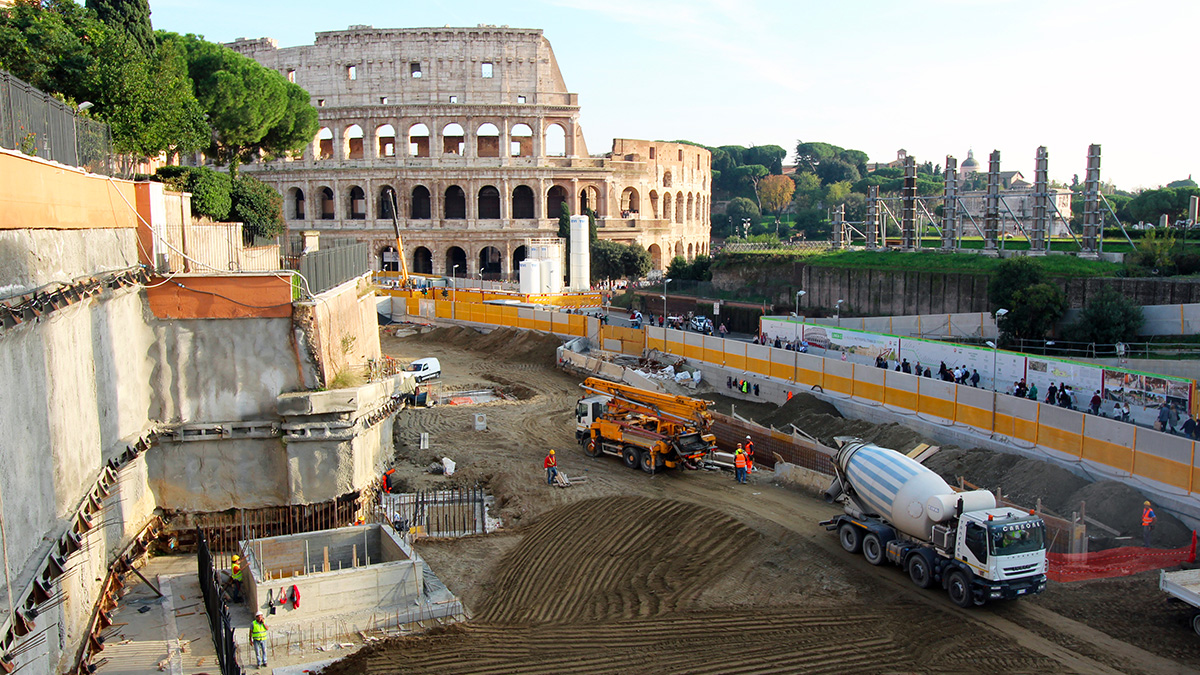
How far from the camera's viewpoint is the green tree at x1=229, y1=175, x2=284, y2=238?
31.8 meters

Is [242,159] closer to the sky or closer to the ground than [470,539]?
closer to the sky

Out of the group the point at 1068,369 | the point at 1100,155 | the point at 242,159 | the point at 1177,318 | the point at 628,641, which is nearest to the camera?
the point at 628,641

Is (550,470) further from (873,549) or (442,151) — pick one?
(442,151)

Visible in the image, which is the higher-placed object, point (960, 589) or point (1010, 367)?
point (1010, 367)

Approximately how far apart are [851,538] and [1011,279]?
2134cm

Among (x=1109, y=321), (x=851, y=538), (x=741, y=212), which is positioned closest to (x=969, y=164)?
(x=741, y=212)

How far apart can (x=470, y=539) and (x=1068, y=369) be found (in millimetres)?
17458

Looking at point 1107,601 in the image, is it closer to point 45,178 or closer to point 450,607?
point 450,607

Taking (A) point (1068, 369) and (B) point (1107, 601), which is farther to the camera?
(A) point (1068, 369)

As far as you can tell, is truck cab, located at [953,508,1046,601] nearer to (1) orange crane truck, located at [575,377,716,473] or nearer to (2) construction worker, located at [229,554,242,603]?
(1) orange crane truck, located at [575,377,716,473]

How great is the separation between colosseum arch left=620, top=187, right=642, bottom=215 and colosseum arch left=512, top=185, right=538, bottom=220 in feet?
25.5

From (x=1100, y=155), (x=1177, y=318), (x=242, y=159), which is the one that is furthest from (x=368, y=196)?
(x=1177, y=318)

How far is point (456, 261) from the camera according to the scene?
74.9m

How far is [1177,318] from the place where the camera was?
33.6m
